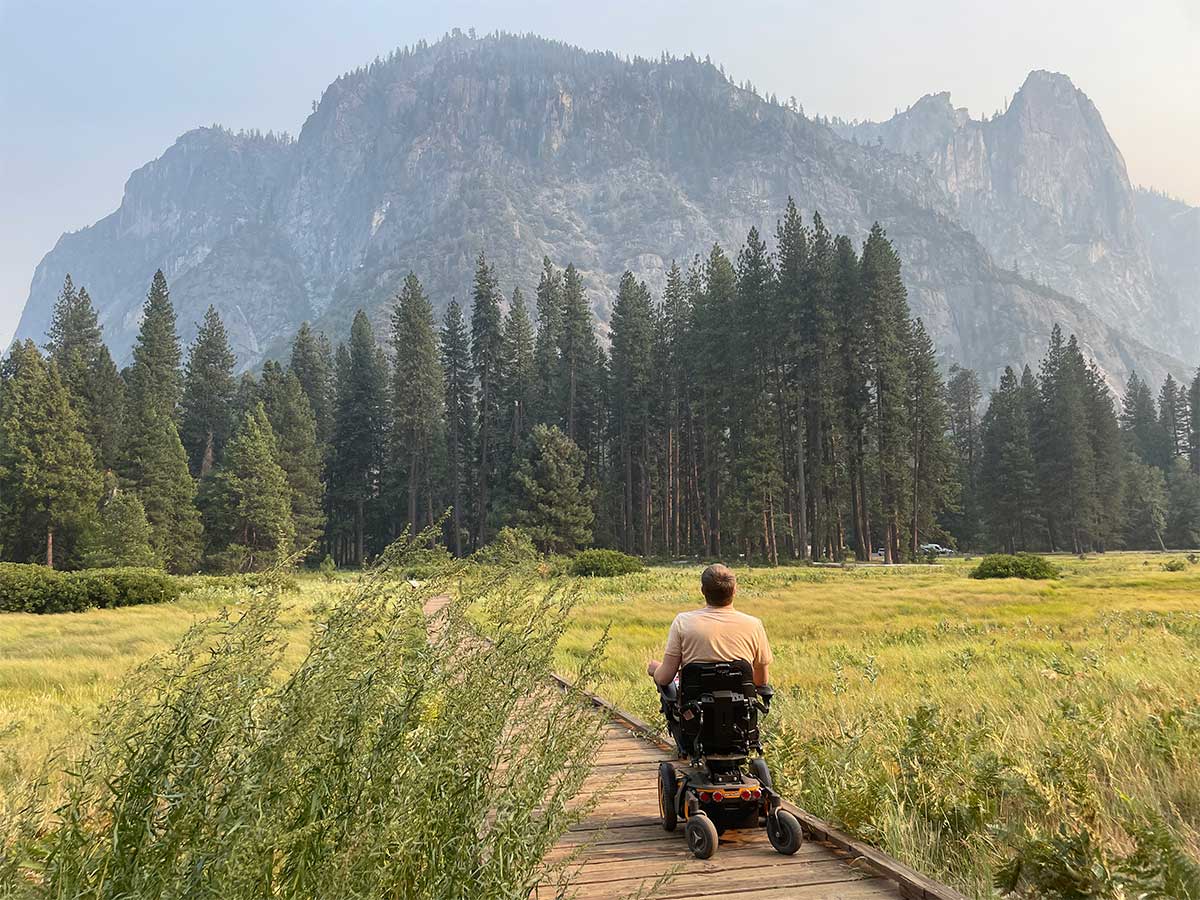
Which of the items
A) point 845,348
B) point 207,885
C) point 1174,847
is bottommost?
point 1174,847

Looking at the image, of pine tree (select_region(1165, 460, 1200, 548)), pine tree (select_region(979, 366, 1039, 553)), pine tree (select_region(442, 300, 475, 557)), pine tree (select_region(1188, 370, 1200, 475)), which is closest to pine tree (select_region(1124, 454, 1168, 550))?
pine tree (select_region(1165, 460, 1200, 548))

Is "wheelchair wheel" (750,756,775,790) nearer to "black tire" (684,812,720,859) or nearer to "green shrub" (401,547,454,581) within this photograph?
"black tire" (684,812,720,859)

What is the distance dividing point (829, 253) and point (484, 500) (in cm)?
3480

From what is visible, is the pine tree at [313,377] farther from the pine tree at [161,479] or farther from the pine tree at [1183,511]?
the pine tree at [1183,511]

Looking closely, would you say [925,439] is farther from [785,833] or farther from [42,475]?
[42,475]

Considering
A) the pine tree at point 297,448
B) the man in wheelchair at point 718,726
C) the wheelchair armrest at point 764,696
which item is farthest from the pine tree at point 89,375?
the wheelchair armrest at point 764,696

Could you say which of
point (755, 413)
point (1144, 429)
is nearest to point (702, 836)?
point (755, 413)

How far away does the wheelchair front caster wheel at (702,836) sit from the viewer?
425cm

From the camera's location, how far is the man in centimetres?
483

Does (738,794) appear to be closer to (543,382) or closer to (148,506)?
(148,506)

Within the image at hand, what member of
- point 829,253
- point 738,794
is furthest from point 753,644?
point 829,253

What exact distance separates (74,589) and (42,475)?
23.1m

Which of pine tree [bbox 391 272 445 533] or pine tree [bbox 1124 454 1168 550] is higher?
pine tree [bbox 391 272 445 533]

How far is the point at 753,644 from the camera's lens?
16.2ft
